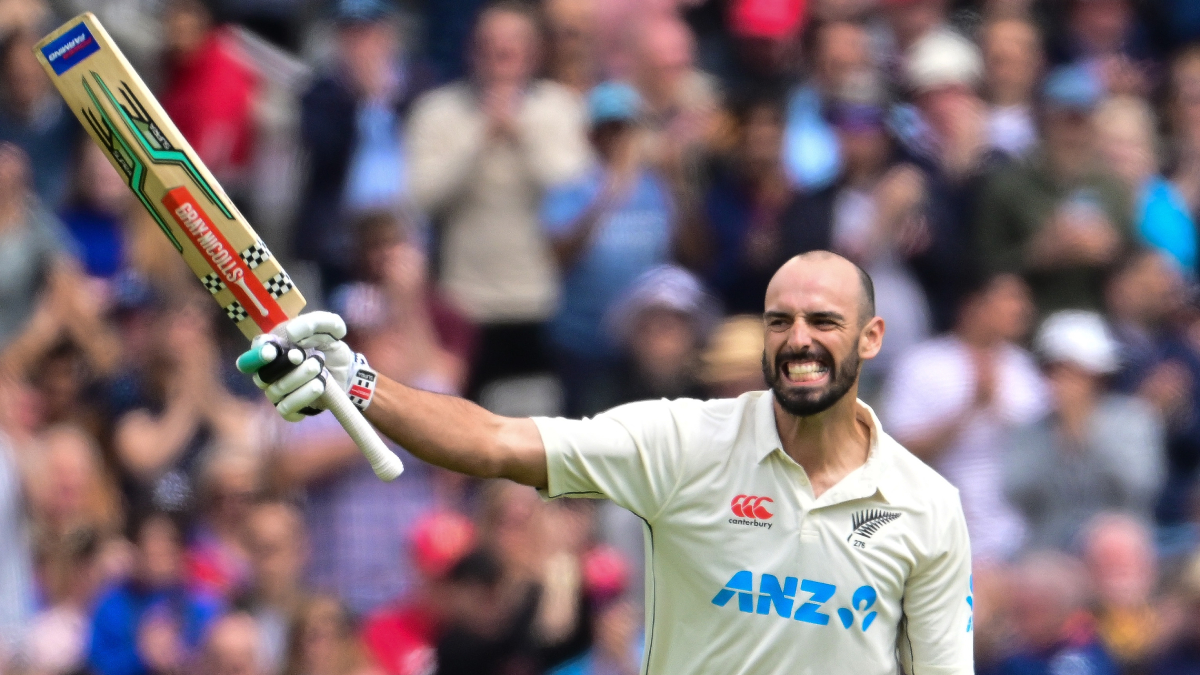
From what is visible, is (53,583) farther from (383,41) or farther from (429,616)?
(383,41)

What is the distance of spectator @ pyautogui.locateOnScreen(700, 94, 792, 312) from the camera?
10375 mm

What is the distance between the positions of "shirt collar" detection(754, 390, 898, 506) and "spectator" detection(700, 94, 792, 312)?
4.46 metres

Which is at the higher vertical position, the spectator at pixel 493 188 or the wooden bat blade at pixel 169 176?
the spectator at pixel 493 188

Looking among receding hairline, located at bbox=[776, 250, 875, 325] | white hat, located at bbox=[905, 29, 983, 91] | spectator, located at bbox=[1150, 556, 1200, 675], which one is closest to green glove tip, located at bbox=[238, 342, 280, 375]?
receding hairline, located at bbox=[776, 250, 875, 325]

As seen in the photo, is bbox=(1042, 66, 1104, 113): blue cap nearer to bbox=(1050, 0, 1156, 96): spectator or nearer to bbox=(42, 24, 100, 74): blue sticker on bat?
bbox=(1050, 0, 1156, 96): spectator

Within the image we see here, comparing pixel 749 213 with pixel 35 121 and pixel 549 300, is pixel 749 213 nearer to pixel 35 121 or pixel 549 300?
pixel 549 300

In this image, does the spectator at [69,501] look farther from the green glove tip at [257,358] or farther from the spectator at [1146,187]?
the spectator at [1146,187]

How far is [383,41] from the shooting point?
1048cm

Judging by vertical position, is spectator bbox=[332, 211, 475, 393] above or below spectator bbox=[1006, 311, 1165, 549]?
below

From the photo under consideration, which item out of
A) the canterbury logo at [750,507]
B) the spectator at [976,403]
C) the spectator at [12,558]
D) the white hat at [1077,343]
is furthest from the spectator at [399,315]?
the canterbury logo at [750,507]

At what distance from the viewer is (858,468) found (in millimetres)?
5844

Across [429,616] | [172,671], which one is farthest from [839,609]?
[172,671]

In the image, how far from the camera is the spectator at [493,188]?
10.3m

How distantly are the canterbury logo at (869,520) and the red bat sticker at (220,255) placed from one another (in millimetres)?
1922
